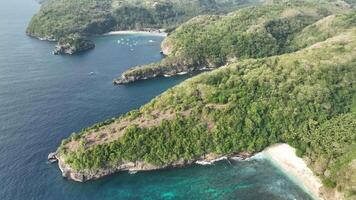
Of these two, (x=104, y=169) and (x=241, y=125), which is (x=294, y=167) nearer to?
(x=241, y=125)

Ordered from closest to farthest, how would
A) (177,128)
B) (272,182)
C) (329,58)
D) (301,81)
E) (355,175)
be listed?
(355,175)
(272,182)
(177,128)
(301,81)
(329,58)

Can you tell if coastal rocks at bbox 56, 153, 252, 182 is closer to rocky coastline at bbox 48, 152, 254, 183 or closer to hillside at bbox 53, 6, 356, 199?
rocky coastline at bbox 48, 152, 254, 183

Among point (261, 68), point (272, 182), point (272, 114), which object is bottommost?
point (272, 182)

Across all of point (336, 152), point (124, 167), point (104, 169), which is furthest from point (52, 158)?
point (336, 152)

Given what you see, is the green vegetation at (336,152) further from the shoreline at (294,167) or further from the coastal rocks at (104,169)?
the coastal rocks at (104,169)

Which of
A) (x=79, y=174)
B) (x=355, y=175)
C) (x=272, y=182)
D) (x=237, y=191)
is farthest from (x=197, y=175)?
(x=355, y=175)

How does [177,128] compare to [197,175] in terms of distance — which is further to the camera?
[177,128]

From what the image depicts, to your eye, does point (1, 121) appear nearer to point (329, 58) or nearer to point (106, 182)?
point (106, 182)
